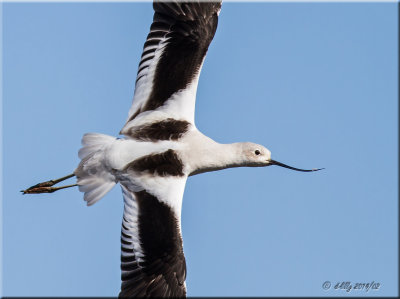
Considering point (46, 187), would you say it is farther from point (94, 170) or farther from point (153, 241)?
point (153, 241)

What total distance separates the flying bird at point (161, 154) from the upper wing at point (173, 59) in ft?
0.04

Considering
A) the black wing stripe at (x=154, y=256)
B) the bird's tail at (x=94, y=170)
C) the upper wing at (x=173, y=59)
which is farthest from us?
the upper wing at (x=173, y=59)

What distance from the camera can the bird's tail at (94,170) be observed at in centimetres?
909

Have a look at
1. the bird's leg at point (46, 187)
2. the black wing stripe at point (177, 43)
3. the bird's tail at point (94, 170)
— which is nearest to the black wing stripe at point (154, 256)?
the bird's tail at point (94, 170)

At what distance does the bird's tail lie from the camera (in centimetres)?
909

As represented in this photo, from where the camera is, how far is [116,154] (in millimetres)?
9016

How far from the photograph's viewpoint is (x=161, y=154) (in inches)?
356

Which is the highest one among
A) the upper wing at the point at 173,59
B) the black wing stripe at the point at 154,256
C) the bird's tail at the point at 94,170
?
the upper wing at the point at 173,59

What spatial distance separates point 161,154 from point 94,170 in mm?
839

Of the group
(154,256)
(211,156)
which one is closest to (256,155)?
(211,156)

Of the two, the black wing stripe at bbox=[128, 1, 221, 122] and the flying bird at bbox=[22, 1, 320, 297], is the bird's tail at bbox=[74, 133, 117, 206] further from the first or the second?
the black wing stripe at bbox=[128, 1, 221, 122]

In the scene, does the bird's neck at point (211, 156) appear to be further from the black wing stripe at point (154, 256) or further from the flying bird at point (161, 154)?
the black wing stripe at point (154, 256)

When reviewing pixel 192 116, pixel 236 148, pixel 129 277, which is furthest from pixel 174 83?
pixel 129 277

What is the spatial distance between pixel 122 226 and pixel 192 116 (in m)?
Answer: 1.62
